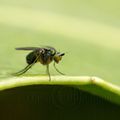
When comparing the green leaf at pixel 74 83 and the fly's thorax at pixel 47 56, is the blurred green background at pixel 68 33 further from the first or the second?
the green leaf at pixel 74 83

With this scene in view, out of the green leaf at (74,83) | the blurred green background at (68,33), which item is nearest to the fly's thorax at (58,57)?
the blurred green background at (68,33)

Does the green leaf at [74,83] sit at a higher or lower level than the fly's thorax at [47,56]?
lower

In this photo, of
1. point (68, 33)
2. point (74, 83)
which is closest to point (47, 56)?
point (68, 33)

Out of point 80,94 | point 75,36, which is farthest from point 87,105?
point 75,36

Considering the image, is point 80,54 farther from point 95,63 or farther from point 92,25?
point 92,25

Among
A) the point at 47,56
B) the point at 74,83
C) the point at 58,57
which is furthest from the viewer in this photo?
the point at 47,56

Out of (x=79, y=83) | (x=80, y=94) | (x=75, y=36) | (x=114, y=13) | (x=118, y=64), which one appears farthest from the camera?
(x=114, y=13)

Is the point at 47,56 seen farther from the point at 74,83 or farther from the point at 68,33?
the point at 74,83

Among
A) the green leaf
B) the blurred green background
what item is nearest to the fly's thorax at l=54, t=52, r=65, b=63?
the blurred green background

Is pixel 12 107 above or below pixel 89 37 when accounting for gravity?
below
